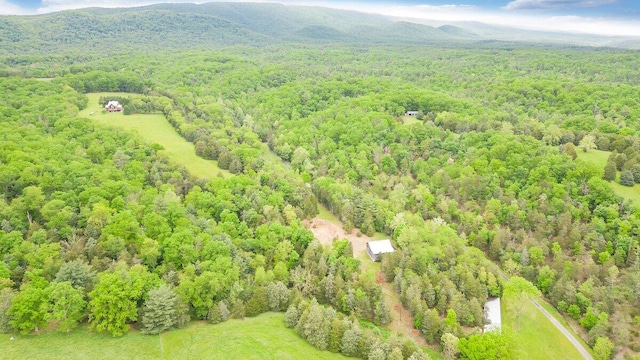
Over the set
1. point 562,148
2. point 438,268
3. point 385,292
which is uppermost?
point 562,148

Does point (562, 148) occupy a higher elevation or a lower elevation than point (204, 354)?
higher

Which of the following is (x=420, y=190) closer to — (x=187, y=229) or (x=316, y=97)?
(x=187, y=229)

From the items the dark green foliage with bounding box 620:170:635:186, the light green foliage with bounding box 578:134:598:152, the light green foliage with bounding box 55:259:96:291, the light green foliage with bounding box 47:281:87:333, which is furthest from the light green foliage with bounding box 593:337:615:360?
the light green foliage with bounding box 55:259:96:291

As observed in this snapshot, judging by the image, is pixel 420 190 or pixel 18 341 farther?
pixel 420 190

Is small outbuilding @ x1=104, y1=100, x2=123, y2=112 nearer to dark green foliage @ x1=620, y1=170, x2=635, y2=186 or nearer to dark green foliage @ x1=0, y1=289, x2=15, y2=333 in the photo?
dark green foliage @ x1=0, y1=289, x2=15, y2=333

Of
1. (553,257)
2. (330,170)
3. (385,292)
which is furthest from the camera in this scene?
(330,170)

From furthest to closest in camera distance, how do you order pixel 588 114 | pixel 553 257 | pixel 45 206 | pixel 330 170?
pixel 588 114 < pixel 330 170 < pixel 553 257 < pixel 45 206

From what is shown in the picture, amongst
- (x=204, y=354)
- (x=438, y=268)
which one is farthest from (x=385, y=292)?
(x=204, y=354)

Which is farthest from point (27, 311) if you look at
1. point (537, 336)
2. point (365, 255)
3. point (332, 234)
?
point (537, 336)

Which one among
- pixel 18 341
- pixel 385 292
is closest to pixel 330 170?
pixel 385 292
